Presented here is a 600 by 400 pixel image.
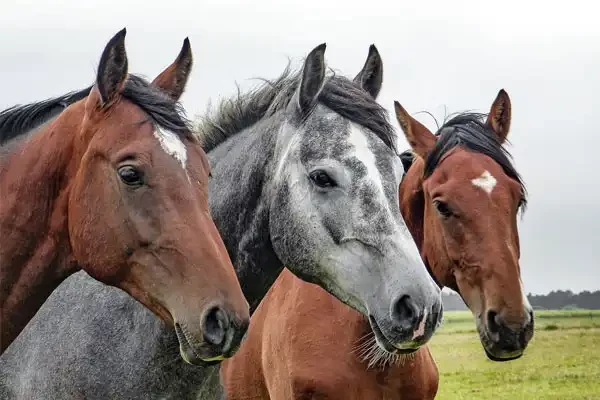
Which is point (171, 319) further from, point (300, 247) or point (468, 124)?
point (468, 124)

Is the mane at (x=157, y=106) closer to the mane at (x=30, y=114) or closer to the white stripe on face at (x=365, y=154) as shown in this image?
the mane at (x=30, y=114)

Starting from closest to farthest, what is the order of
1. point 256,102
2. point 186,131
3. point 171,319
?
point 171,319
point 186,131
point 256,102

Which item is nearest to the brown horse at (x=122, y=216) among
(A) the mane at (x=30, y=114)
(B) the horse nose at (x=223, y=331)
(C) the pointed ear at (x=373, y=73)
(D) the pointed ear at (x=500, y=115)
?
(B) the horse nose at (x=223, y=331)

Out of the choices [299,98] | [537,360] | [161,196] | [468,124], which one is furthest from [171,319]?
[537,360]

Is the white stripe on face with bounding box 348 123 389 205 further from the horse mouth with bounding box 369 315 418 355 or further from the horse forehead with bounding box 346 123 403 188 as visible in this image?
the horse mouth with bounding box 369 315 418 355

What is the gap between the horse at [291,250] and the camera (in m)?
4.91

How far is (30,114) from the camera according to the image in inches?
196

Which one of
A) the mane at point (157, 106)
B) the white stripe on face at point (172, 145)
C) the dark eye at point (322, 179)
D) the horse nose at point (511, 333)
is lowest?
the horse nose at point (511, 333)

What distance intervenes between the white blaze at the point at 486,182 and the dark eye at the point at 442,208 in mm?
293

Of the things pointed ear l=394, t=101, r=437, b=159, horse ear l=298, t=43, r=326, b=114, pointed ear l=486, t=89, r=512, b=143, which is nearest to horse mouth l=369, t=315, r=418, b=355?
horse ear l=298, t=43, r=326, b=114

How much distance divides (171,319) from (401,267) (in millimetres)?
1370

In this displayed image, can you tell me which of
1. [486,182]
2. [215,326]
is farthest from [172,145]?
[486,182]

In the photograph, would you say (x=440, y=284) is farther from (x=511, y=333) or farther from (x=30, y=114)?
(x=30, y=114)

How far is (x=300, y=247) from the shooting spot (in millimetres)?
5270
